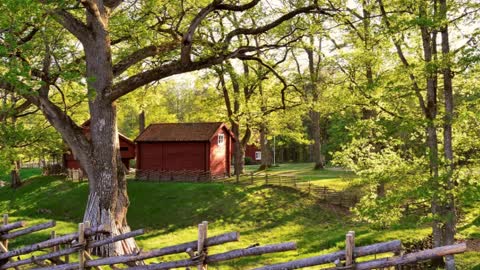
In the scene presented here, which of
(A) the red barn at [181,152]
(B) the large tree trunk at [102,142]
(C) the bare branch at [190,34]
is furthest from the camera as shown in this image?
(A) the red barn at [181,152]

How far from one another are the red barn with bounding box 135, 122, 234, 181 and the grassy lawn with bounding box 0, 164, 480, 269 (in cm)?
343

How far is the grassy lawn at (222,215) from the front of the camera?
22703mm

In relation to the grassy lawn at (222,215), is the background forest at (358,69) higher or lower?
higher

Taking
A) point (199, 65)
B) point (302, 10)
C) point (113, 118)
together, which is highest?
point (302, 10)

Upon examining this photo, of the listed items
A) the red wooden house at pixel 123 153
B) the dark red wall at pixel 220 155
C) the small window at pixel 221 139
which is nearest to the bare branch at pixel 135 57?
the dark red wall at pixel 220 155

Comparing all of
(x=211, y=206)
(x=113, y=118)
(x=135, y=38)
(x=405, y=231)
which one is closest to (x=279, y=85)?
(x=211, y=206)

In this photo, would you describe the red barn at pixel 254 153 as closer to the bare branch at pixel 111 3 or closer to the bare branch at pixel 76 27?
the bare branch at pixel 111 3

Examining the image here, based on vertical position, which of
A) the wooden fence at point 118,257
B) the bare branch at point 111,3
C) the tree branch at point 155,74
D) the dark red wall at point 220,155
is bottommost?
the wooden fence at point 118,257

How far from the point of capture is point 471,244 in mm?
21141

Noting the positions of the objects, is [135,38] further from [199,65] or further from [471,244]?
[471,244]

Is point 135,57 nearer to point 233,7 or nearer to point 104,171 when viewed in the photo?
point 233,7

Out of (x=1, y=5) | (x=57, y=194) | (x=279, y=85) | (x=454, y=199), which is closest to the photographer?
(x=1, y=5)

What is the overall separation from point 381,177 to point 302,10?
7310 mm

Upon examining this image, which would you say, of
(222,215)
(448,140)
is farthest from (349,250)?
(222,215)
